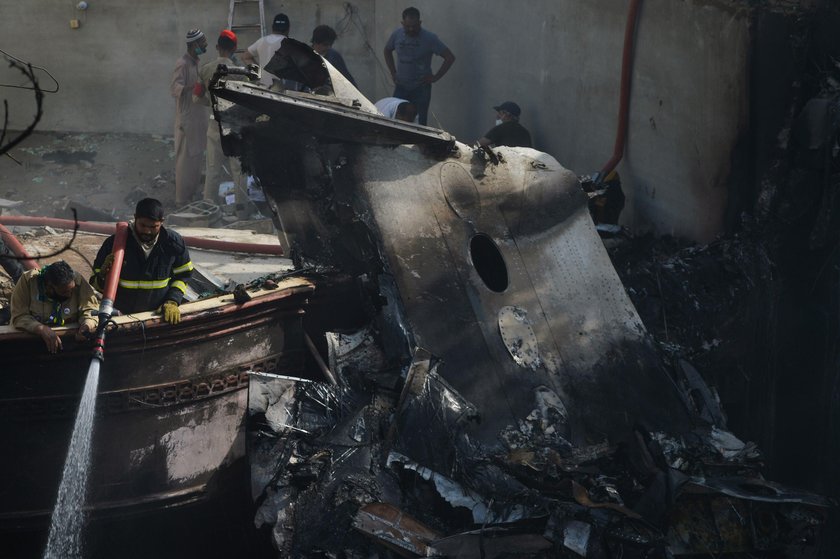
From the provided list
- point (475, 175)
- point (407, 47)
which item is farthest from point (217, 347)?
point (407, 47)

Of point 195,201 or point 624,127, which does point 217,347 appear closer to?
point 624,127

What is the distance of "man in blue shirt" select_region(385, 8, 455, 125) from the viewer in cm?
1145

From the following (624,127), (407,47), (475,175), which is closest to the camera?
(475,175)

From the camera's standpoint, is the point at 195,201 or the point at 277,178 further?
the point at 195,201

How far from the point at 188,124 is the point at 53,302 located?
6477 millimetres

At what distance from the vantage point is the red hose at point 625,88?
8.59m

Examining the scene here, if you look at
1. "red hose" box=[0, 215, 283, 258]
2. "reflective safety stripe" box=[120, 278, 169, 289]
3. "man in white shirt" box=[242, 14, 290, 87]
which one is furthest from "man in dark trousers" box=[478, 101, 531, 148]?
"reflective safety stripe" box=[120, 278, 169, 289]

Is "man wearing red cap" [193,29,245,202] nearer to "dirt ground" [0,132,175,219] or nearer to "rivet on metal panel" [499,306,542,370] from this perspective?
"dirt ground" [0,132,175,219]

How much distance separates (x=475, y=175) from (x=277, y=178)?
4.54 ft

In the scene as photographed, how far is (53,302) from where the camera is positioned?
6164mm

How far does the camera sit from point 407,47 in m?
11.5

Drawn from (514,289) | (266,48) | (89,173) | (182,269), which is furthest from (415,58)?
(182,269)

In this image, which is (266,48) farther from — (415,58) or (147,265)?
(147,265)

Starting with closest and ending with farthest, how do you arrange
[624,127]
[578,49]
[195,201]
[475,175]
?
[475,175] → [624,127] → [578,49] → [195,201]
